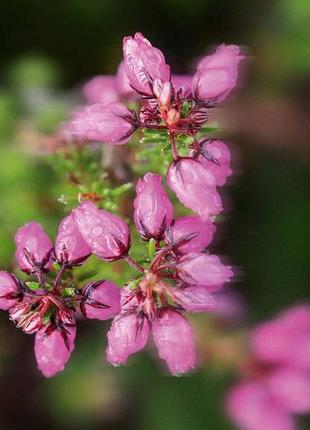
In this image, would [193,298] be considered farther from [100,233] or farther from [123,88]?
[123,88]

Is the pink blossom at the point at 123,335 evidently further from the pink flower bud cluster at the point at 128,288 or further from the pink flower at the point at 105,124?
the pink flower at the point at 105,124

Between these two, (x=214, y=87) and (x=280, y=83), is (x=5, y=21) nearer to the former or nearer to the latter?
(x=280, y=83)

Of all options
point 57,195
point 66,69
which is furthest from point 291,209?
point 57,195

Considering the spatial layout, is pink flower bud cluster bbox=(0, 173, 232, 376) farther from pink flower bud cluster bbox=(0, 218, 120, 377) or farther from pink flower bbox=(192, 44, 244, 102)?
pink flower bbox=(192, 44, 244, 102)

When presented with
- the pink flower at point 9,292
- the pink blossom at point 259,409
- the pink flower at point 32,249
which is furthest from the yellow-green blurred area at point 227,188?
the pink flower at point 9,292

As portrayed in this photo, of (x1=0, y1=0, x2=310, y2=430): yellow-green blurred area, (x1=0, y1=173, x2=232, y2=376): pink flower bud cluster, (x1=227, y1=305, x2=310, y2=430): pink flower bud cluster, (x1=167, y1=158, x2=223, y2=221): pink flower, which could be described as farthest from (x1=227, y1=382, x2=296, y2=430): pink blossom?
(x1=167, y1=158, x2=223, y2=221): pink flower

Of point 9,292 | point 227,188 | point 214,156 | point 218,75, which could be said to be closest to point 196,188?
point 214,156
